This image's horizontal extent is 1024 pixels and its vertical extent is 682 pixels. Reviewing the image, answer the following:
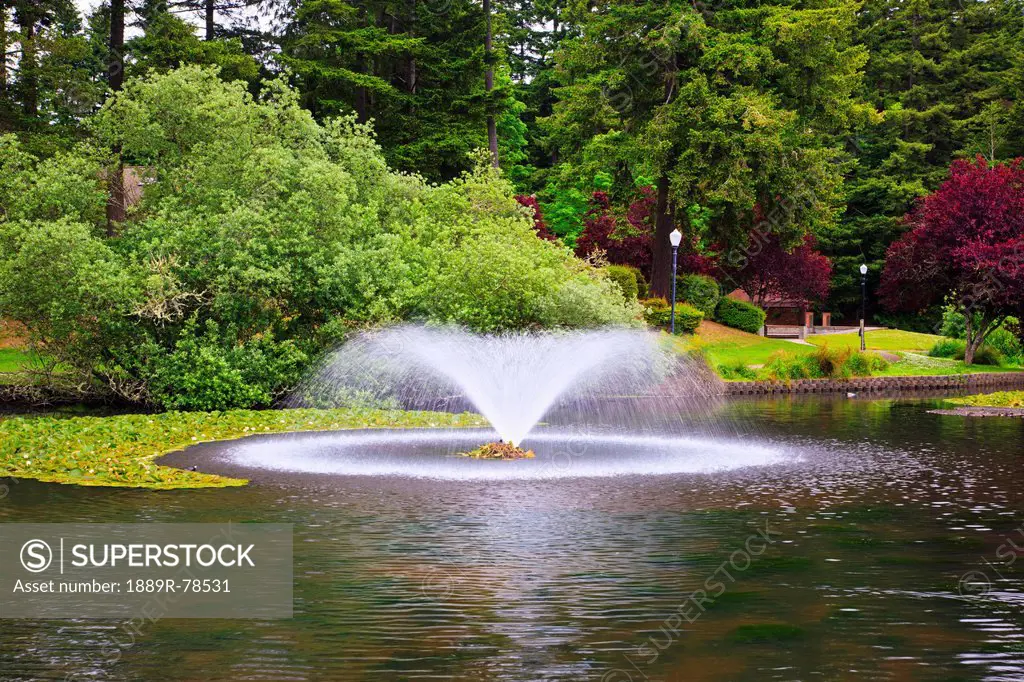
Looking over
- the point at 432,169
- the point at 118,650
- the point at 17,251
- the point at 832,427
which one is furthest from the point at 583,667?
the point at 432,169

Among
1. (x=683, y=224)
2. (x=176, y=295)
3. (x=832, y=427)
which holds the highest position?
(x=683, y=224)

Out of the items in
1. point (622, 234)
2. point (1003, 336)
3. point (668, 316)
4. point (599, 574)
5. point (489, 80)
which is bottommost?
point (599, 574)

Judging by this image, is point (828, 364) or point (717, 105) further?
point (717, 105)

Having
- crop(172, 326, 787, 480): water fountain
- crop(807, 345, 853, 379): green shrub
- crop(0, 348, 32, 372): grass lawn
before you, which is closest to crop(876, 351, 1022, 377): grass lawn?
crop(807, 345, 853, 379): green shrub

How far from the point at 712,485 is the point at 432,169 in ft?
161

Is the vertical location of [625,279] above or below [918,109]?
below

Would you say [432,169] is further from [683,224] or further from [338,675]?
[338,675]

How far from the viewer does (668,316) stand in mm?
50375

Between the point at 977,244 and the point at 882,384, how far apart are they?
10083 mm

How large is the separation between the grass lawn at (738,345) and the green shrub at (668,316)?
88cm

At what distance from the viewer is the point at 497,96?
211ft

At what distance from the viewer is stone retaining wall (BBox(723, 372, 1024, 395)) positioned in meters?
43.1

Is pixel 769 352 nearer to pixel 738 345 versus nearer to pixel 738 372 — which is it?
pixel 738 345

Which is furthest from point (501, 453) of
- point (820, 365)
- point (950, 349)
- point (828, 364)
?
point (950, 349)
